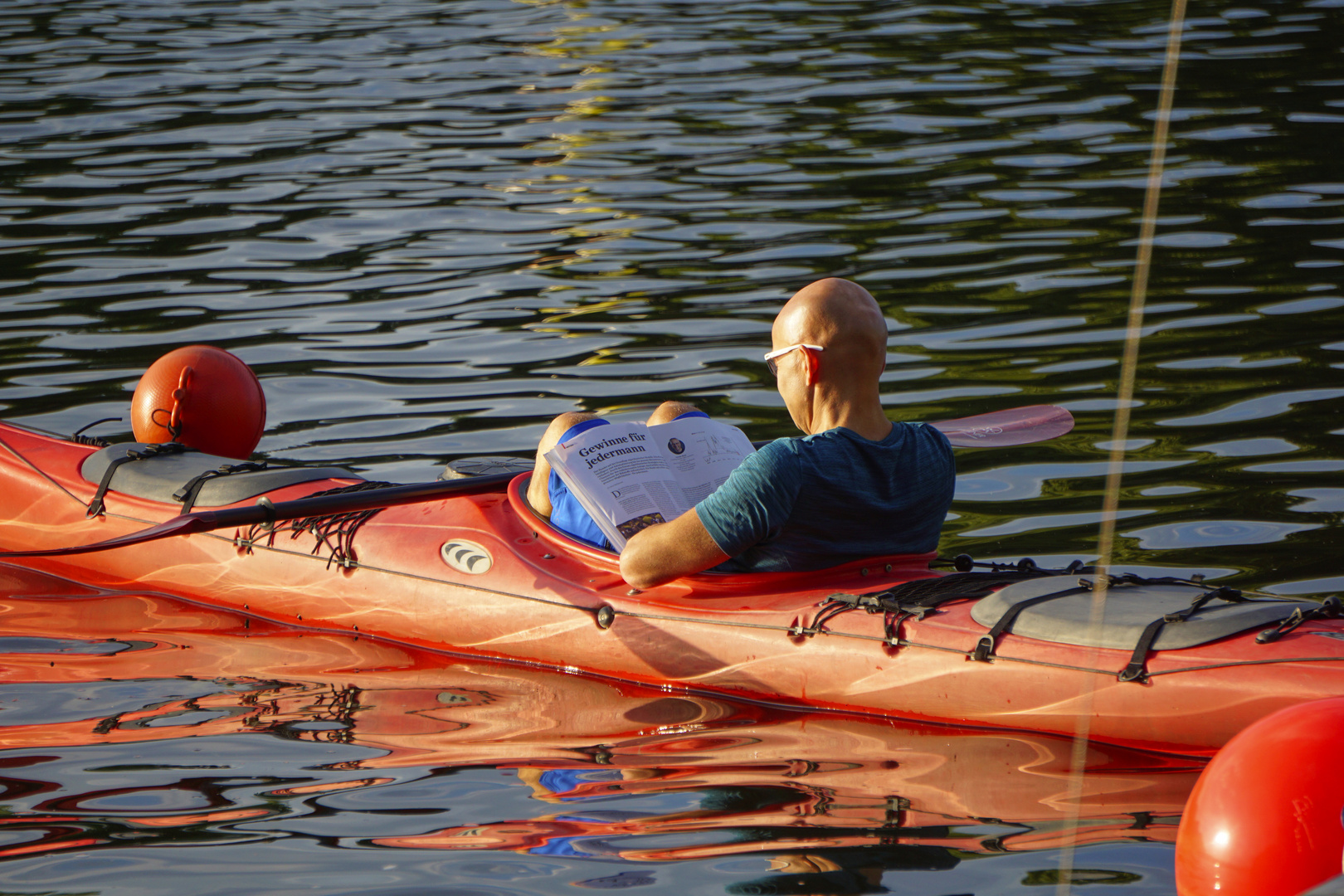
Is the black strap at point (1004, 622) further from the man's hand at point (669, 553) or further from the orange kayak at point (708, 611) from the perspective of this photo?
the man's hand at point (669, 553)

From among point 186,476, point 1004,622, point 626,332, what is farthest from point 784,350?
point 626,332

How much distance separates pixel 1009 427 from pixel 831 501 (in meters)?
1.33

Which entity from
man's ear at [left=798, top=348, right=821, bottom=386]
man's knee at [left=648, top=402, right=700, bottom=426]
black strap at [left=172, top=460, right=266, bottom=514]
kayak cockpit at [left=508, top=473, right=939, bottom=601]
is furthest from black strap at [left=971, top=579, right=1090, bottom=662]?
black strap at [left=172, top=460, right=266, bottom=514]

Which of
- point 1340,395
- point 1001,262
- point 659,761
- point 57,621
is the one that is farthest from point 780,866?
point 1001,262

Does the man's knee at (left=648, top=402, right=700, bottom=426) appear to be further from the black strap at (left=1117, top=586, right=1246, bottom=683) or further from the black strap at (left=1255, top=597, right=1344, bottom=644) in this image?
the black strap at (left=1255, top=597, right=1344, bottom=644)

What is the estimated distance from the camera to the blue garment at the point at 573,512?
5.03m

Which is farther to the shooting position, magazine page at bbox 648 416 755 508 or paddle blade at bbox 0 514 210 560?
paddle blade at bbox 0 514 210 560

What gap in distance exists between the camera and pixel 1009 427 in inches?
217

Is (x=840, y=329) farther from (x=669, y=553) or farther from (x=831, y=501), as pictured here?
(x=669, y=553)

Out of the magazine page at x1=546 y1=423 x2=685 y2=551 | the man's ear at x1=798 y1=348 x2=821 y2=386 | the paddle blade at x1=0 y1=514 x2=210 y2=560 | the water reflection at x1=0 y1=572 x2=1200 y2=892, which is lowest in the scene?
the water reflection at x1=0 y1=572 x2=1200 y2=892

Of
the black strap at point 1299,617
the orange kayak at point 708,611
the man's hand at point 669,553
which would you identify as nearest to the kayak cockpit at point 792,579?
the orange kayak at point 708,611

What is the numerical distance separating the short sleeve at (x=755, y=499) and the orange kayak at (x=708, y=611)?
0.37 meters

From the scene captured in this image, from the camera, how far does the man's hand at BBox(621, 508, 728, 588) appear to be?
4.44m

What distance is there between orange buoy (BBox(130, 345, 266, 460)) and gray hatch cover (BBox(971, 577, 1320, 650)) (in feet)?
12.2
